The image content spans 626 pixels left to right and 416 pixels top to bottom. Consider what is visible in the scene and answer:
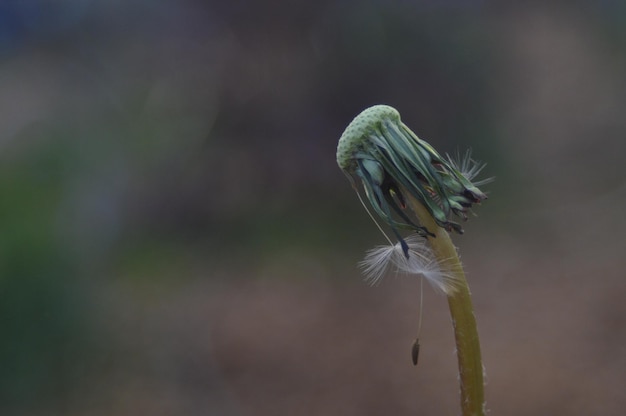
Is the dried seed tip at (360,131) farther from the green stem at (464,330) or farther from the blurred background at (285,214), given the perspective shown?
the blurred background at (285,214)

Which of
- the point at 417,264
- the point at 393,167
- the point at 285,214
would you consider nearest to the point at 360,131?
the point at 393,167

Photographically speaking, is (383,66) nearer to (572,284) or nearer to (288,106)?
(288,106)

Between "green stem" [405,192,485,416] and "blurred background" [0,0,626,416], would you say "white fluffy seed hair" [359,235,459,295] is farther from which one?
"blurred background" [0,0,626,416]

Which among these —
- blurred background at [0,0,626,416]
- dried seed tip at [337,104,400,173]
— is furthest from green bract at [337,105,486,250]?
blurred background at [0,0,626,416]

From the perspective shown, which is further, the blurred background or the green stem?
the blurred background

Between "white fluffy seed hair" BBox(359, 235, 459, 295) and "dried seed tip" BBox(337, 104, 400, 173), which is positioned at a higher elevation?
"dried seed tip" BBox(337, 104, 400, 173)

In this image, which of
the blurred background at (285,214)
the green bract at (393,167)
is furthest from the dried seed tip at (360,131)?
the blurred background at (285,214)
